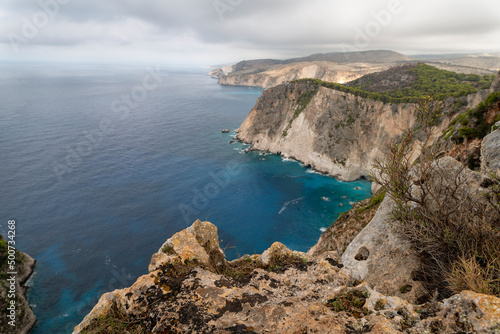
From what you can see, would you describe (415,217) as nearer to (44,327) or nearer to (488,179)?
(488,179)

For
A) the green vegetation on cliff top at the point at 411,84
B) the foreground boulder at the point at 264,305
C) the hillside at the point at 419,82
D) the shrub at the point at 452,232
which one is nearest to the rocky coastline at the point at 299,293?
the foreground boulder at the point at 264,305

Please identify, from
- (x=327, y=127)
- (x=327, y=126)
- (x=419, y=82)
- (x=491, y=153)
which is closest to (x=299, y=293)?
(x=491, y=153)

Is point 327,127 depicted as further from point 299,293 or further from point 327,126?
point 299,293

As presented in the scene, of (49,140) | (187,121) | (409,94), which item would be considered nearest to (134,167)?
(49,140)

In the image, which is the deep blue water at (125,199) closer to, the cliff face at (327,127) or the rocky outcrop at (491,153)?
the cliff face at (327,127)

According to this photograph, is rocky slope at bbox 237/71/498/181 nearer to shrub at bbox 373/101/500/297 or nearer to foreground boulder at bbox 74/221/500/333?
shrub at bbox 373/101/500/297

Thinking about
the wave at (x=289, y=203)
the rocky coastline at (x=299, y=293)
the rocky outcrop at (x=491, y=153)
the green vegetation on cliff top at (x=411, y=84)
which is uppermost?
the rocky outcrop at (x=491, y=153)
